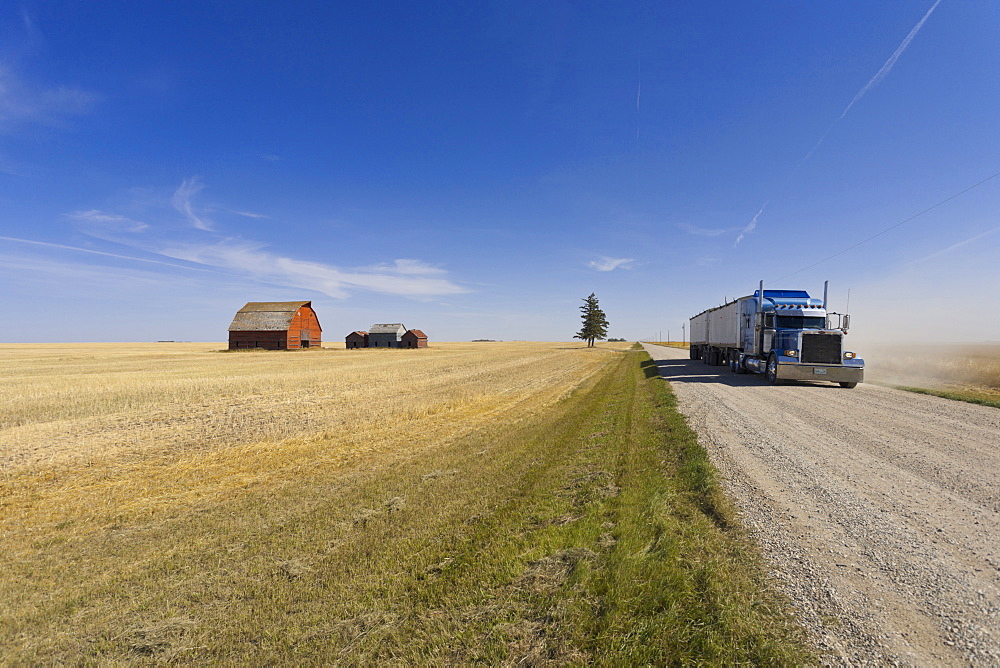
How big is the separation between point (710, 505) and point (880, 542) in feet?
5.31

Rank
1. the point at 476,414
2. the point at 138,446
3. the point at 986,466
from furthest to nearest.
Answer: the point at 476,414 → the point at 138,446 → the point at 986,466

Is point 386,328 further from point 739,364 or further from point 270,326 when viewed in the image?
point 739,364

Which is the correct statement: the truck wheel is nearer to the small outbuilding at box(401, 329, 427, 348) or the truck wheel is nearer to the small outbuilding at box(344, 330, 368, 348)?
the small outbuilding at box(401, 329, 427, 348)

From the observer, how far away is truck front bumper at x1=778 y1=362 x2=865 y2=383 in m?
16.8

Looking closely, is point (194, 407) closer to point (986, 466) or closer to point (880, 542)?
point (880, 542)

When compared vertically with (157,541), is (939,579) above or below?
above

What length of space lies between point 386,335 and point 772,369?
76.0 meters

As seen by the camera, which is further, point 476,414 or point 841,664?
point 476,414

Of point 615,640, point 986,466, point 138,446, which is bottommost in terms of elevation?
point 138,446

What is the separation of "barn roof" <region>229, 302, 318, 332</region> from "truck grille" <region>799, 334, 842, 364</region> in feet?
210

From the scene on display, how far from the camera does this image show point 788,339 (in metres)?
19.1

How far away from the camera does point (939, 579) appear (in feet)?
11.9

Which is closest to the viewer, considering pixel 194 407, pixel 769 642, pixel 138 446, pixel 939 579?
pixel 769 642

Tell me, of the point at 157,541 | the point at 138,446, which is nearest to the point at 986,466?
the point at 157,541
